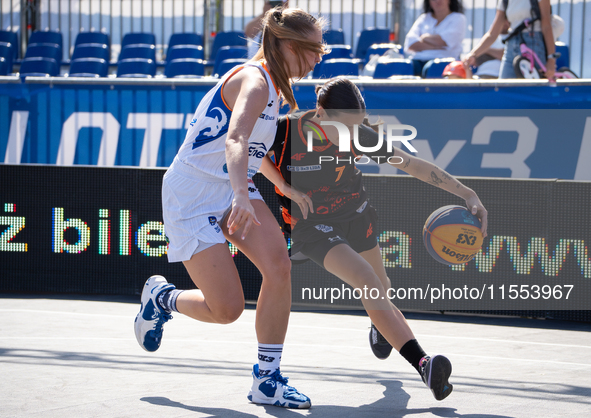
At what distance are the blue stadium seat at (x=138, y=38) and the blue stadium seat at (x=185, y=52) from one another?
1260 millimetres

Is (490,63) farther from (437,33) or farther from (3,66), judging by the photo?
(3,66)

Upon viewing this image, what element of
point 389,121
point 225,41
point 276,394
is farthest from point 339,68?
point 276,394

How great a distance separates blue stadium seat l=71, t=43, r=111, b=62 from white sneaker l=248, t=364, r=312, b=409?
11.0 meters

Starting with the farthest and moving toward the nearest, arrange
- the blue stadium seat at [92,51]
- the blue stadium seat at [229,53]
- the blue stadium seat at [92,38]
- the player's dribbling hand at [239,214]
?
the blue stadium seat at [92,38] < the blue stadium seat at [92,51] < the blue stadium seat at [229,53] < the player's dribbling hand at [239,214]

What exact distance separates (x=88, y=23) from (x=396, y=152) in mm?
13100

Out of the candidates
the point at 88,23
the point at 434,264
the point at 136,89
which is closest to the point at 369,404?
the point at 434,264

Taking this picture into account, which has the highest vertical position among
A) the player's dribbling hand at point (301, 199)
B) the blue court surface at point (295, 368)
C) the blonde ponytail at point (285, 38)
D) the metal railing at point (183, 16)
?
the metal railing at point (183, 16)

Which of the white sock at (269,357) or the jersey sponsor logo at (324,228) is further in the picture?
the jersey sponsor logo at (324,228)

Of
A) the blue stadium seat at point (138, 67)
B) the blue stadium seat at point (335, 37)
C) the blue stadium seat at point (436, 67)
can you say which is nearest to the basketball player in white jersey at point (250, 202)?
the blue stadium seat at point (436, 67)

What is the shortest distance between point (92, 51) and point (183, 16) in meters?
2.38

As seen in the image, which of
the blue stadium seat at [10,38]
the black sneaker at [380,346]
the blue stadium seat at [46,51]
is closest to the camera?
the black sneaker at [380,346]

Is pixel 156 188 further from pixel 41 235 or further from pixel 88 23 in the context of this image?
pixel 88 23

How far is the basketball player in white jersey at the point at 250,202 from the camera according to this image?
369cm

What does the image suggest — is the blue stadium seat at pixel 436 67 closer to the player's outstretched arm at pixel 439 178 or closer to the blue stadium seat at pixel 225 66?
the blue stadium seat at pixel 225 66
